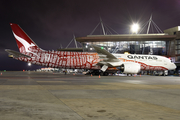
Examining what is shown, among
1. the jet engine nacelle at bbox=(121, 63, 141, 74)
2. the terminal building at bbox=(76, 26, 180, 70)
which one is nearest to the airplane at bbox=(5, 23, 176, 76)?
the jet engine nacelle at bbox=(121, 63, 141, 74)

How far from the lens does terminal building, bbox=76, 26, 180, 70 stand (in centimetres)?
5672

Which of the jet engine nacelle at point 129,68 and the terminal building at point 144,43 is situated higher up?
the terminal building at point 144,43

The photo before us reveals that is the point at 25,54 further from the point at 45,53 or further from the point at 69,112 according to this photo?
the point at 69,112

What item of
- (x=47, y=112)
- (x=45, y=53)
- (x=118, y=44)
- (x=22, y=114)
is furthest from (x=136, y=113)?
(x=118, y=44)

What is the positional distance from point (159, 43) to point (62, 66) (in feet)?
130

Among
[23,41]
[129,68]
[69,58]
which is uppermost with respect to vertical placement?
[23,41]

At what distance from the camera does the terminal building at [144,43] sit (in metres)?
56.7

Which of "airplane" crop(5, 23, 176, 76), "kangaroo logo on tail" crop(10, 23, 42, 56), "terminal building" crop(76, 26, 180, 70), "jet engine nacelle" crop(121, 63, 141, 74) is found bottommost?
"jet engine nacelle" crop(121, 63, 141, 74)

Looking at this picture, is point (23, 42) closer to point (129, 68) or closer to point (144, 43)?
point (129, 68)

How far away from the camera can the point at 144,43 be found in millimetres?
59812

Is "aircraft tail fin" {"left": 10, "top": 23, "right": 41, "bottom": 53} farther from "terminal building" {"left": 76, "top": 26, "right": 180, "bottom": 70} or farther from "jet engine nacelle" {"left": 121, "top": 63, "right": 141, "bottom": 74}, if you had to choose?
"terminal building" {"left": 76, "top": 26, "right": 180, "bottom": 70}

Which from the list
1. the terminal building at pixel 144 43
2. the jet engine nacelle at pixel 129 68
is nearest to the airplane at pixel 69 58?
the jet engine nacelle at pixel 129 68

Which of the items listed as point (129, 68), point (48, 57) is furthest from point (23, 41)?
point (129, 68)

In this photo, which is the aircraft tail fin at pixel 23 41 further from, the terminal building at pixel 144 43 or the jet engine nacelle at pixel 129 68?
the terminal building at pixel 144 43
